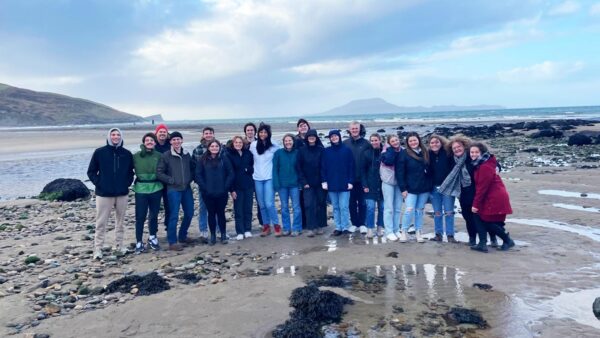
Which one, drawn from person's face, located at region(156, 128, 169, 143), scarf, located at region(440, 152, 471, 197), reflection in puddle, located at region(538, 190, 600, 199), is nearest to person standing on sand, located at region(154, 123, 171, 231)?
person's face, located at region(156, 128, 169, 143)

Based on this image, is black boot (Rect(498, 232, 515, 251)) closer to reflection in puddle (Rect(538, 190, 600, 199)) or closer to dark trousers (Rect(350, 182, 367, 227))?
dark trousers (Rect(350, 182, 367, 227))

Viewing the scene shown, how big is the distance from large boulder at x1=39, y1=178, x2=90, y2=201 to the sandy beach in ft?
13.6

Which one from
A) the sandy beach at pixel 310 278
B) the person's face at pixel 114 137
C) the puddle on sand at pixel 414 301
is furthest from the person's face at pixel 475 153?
the person's face at pixel 114 137

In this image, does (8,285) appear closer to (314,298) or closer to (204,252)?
(204,252)

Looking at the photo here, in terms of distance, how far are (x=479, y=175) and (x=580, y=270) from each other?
2.22 metres

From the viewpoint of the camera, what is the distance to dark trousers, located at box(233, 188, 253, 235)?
375 inches

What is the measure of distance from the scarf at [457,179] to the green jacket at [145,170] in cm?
583

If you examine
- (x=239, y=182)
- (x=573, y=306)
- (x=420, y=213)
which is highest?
(x=239, y=182)

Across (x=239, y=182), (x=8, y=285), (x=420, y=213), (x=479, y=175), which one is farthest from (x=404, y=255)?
(x=8, y=285)

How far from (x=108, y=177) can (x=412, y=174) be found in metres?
6.03

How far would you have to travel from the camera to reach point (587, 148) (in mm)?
24000

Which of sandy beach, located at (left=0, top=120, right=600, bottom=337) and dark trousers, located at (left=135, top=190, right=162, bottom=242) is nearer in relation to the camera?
sandy beach, located at (left=0, top=120, right=600, bottom=337)

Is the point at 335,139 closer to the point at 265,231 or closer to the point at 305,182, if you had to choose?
the point at 305,182

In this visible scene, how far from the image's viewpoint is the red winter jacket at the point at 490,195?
792cm
